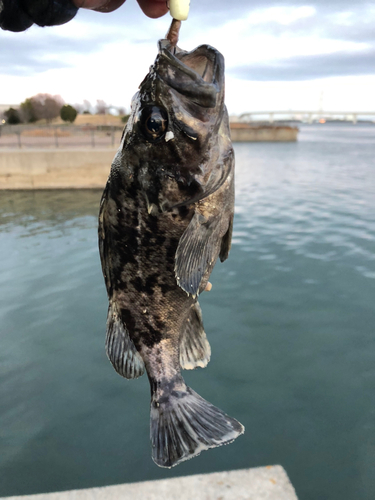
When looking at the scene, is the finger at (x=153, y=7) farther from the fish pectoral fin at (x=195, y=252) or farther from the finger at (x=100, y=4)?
the fish pectoral fin at (x=195, y=252)

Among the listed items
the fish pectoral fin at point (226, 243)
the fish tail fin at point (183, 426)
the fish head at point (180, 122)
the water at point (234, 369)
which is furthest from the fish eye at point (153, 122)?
the water at point (234, 369)

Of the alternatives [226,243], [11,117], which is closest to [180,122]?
[226,243]

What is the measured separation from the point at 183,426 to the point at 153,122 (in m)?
2.09

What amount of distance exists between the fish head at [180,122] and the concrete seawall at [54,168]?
2195cm

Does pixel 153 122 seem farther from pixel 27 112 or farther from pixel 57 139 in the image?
pixel 27 112

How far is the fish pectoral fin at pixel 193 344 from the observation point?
10.4 feet

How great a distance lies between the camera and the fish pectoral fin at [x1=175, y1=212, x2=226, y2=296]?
7.91 ft

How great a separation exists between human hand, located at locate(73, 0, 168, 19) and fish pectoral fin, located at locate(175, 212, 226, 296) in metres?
1.85

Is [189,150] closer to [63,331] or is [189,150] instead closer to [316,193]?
[63,331]

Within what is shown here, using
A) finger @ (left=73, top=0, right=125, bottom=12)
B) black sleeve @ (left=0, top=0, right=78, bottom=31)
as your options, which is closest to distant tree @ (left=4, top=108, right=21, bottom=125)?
black sleeve @ (left=0, top=0, right=78, bottom=31)

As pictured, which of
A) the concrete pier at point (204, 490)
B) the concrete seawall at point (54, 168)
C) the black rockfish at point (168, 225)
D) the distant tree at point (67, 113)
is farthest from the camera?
the distant tree at point (67, 113)

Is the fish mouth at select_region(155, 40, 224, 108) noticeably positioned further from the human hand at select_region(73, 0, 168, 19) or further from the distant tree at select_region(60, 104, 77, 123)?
the distant tree at select_region(60, 104, 77, 123)

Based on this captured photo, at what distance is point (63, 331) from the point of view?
9422 millimetres

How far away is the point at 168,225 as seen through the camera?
8.35ft
